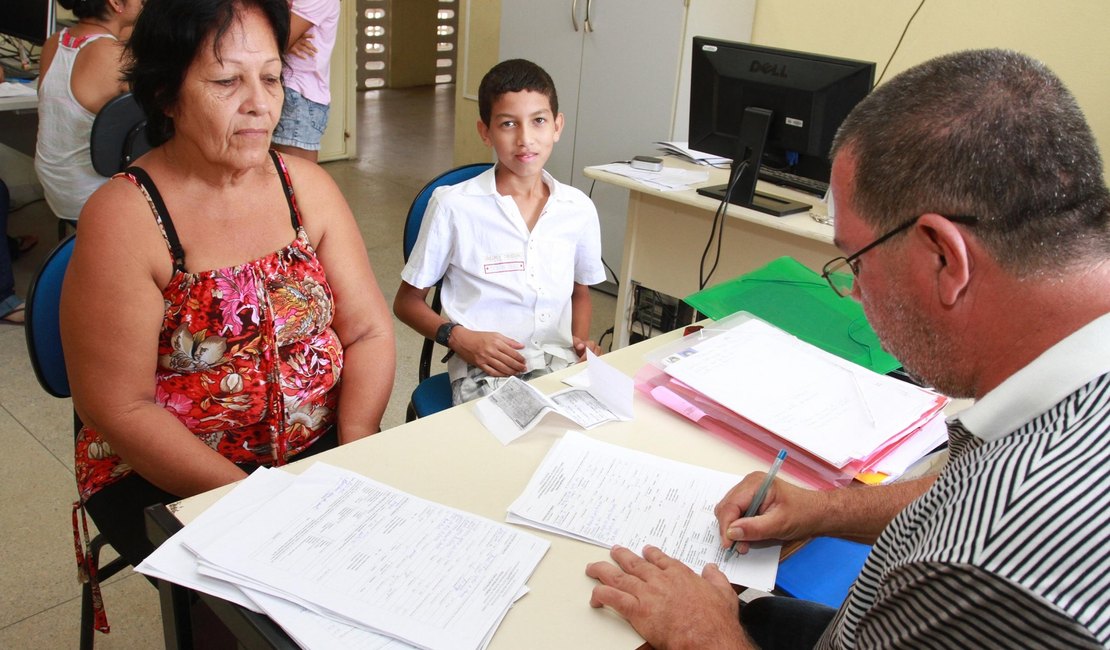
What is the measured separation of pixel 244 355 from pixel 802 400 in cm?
94

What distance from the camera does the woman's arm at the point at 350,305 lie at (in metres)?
1.50

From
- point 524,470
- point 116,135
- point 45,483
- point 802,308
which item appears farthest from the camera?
point 116,135

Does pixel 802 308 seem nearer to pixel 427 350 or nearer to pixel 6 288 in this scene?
pixel 427 350

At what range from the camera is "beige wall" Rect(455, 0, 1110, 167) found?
2893mm

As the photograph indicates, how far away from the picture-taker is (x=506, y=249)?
186cm

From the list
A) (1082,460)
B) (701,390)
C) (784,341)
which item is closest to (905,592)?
(1082,460)

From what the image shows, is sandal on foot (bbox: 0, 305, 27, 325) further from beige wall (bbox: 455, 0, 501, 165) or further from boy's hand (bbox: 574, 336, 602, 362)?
beige wall (bbox: 455, 0, 501, 165)

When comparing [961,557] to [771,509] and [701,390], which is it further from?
[701,390]

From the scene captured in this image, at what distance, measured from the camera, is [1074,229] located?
2.42ft

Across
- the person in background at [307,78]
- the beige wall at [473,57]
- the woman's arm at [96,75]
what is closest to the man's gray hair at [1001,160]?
the woman's arm at [96,75]

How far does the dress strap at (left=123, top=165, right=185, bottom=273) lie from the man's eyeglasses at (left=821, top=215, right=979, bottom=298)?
0.99m

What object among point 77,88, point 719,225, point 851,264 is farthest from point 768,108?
point 77,88

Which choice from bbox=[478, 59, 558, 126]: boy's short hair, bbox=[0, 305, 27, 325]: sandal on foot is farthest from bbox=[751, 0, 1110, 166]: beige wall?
bbox=[0, 305, 27, 325]: sandal on foot

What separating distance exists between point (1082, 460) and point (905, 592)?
0.18 m
